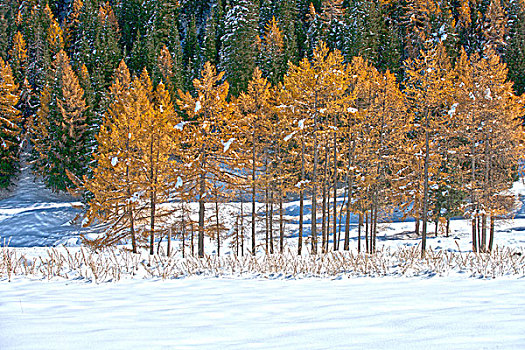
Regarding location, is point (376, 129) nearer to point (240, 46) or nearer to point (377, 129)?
point (377, 129)

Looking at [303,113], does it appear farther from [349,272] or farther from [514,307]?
[514,307]

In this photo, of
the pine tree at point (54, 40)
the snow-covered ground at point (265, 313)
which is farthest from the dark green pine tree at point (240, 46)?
the snow-covered ground at point (265, 313)

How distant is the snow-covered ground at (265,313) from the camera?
11.3 feet

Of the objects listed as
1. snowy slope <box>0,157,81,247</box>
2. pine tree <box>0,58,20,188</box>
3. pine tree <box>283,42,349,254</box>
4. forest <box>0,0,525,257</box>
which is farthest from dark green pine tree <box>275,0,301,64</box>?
pine tree <box>283,42,349,254</box>

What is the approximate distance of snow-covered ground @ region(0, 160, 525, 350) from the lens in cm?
343

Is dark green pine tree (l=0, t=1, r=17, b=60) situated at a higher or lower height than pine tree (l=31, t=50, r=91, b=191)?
higher

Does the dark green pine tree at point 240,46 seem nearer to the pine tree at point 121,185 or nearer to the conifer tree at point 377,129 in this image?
the conifer tree at point 377,129

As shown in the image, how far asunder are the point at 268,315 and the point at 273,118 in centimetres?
2087

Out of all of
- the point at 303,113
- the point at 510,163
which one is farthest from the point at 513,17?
the point at 303,113

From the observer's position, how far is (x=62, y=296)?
20.9 feet

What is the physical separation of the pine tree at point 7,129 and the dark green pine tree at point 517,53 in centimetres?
5332

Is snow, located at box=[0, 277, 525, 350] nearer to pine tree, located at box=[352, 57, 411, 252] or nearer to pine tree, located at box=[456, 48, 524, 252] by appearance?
pine tree, located at box=[352, 57, 411, 252]

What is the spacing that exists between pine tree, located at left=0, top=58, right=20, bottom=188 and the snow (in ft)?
137

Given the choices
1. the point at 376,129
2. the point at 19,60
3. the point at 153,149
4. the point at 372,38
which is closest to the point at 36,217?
the point at 153,149
